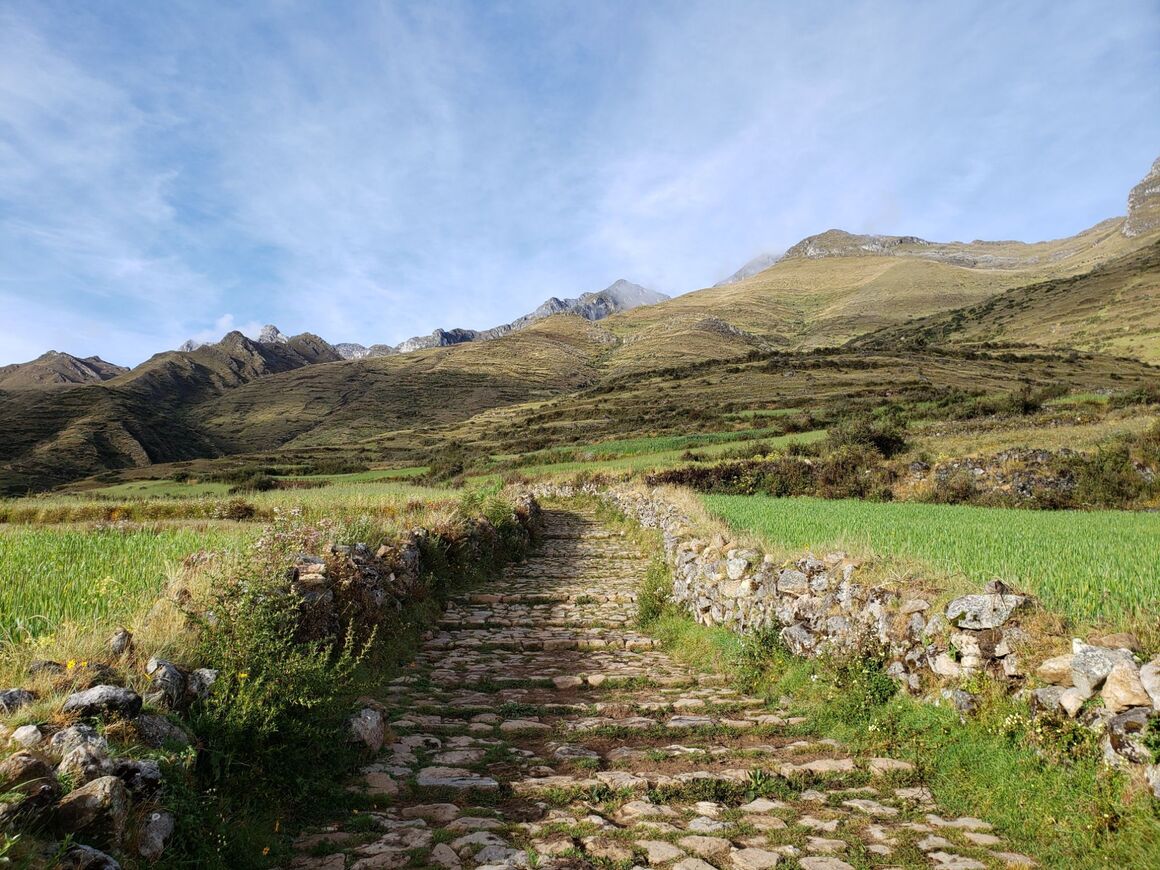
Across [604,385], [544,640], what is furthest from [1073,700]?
[604,385]

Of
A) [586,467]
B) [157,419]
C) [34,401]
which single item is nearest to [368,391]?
[157,419]

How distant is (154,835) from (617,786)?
3.22 metres

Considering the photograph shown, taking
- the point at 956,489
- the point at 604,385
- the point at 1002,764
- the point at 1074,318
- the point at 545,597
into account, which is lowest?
the point at 545,597

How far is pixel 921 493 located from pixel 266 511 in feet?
74.6

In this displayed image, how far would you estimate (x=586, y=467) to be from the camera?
126 ft

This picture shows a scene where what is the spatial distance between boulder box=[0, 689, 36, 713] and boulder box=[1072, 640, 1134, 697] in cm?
660

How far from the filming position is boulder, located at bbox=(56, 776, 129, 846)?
290 centimetres

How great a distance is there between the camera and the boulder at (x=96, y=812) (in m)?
2.90

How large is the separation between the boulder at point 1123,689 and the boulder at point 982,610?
1.11 m

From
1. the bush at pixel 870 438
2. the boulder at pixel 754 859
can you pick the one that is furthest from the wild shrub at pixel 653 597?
the bush at pixel 870 438

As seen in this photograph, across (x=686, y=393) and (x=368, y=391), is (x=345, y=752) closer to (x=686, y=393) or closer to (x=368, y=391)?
(x=686, y=393)

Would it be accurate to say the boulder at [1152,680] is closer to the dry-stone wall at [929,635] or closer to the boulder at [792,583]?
the dry-stone wall at [929,635]

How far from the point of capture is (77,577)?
6.86 meters

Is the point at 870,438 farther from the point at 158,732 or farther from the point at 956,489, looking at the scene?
the point at 158,732
